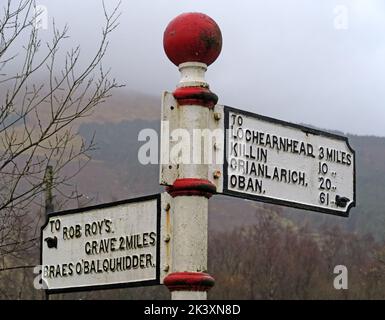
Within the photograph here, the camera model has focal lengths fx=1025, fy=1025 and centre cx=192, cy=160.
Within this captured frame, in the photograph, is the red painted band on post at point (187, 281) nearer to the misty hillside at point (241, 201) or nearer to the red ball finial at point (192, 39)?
the red ball finial at point (192, 39)

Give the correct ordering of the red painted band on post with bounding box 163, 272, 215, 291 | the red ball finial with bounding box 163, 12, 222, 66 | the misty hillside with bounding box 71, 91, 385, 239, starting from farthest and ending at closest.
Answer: the misty hillside with bounding box 71, 91, 385, 239
the red ball finial with bounding box 163, 12, 222, 66
the red painted band on post with bounding box 163, 272, 215, 291

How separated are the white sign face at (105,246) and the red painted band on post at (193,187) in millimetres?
140

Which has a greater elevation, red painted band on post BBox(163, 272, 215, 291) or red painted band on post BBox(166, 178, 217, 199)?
red painted band on post BBox(166, 178, 217, 199)

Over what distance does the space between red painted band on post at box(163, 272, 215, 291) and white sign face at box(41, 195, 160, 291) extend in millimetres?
101

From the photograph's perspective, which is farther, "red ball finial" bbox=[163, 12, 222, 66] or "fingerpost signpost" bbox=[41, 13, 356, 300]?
"red ball finial" bbox=[163, 12, 222, 66]

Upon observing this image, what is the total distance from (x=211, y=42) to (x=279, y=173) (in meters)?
0.70

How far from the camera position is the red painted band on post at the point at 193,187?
4535 mm

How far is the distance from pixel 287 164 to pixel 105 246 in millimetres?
954

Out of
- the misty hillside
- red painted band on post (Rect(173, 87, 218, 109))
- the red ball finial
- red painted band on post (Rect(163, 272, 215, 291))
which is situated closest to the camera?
red painted band on post (Rect(163, 272, 215, 291))

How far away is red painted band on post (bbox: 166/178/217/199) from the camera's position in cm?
454

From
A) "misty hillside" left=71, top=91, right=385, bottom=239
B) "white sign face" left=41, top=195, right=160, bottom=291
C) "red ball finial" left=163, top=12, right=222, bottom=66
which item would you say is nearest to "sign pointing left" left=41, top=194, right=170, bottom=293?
"white sign face" left=41, top=195, right=160, bottom=291

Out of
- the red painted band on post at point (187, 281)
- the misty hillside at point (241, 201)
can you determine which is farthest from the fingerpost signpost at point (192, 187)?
the misty hillside at point (241, 201)

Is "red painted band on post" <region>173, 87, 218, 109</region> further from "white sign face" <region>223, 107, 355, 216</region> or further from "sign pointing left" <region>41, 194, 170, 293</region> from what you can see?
"sign pointing left" <region>41, 194, 170, 293</region>
